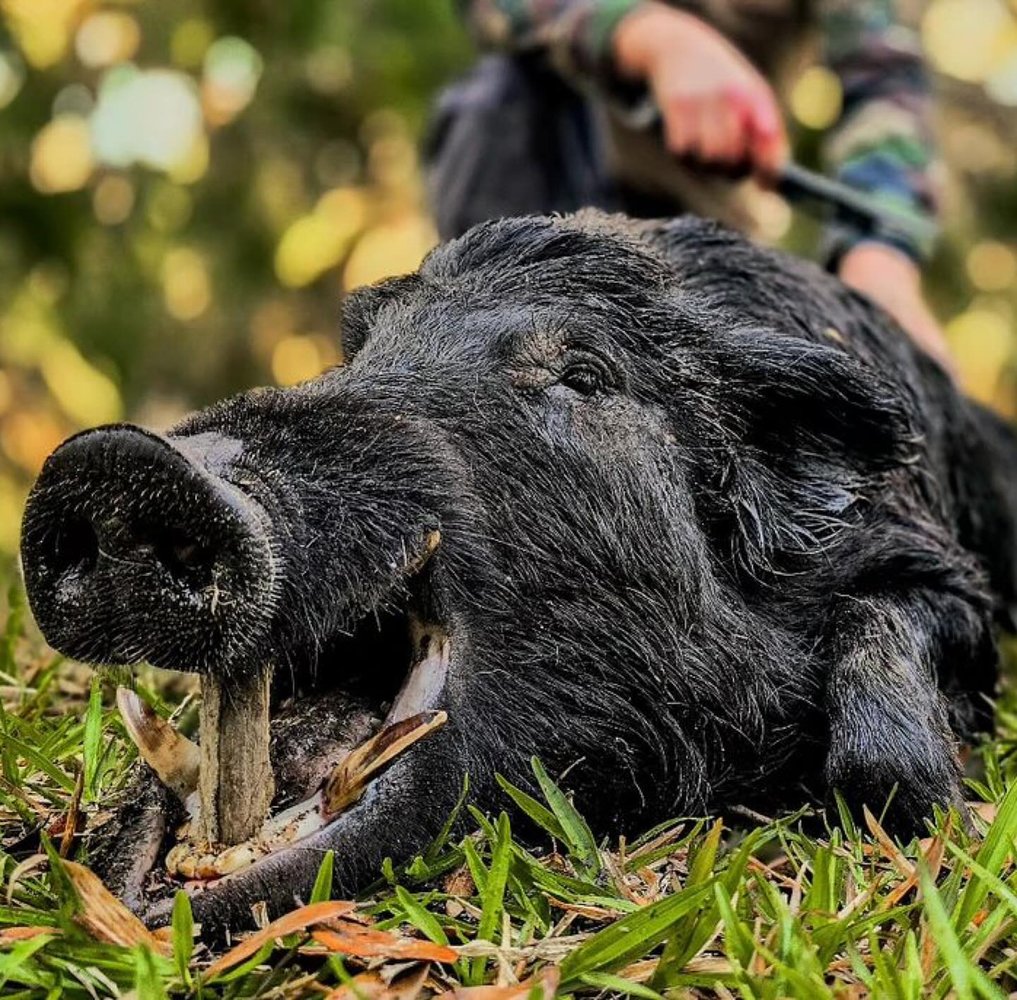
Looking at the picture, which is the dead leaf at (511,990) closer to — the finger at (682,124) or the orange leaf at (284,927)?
the orange leaf at (284,927)

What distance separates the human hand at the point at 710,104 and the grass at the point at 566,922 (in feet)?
5.93

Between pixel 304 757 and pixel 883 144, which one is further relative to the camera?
pixel 883 144

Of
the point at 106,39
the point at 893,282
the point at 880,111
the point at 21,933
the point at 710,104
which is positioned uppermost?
the point at 106,39

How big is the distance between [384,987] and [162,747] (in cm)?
44

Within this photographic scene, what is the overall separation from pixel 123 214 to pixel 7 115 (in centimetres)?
69

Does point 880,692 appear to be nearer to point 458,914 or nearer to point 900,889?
point 900,889

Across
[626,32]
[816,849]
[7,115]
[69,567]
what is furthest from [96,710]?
[7,115]

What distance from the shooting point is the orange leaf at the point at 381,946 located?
141 centimetres

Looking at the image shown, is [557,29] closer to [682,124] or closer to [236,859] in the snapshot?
[682,124]

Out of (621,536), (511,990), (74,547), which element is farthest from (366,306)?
(511,990)

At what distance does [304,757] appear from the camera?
65.6 inches

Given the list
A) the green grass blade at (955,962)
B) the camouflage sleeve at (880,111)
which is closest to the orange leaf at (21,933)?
the green grass blade at (955,962)

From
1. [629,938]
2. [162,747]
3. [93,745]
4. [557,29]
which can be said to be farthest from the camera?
[557,29]

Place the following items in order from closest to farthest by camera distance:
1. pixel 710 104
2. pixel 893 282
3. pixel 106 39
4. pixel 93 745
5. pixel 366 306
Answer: pixel 93 745 < pixel 366 306 < pixel 710 104 < pixel 893 282 < pixel 106 39
